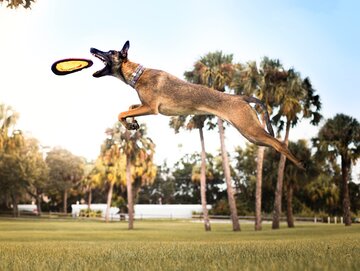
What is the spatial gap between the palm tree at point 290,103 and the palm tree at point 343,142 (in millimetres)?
4727

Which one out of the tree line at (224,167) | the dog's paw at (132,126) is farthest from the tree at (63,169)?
the dog's paw at (132,126)

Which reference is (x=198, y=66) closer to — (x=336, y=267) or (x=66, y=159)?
(x=336, y=267)

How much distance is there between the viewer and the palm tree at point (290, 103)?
138 ft

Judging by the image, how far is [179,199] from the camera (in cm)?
10650

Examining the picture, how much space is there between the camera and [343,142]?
48875mm

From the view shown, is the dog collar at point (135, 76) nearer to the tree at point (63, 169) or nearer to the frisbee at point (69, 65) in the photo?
the frisbee at point (69, 65)

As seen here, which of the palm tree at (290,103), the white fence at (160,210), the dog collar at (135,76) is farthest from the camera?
the white fence at (160,210)

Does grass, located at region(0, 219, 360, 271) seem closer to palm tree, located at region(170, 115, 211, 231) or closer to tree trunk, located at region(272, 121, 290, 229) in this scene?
tree trunk, located at region(272, 121, 290, 229)

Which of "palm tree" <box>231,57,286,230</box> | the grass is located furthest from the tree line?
the grass

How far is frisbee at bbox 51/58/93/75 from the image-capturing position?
6.69 m

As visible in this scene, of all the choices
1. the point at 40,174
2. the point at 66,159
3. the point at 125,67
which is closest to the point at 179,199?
the point at 66,159

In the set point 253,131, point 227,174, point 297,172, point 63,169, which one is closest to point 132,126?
point 253,131

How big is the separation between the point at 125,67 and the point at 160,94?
2.10 ft

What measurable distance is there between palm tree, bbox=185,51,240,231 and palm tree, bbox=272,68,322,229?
408 centimetres
